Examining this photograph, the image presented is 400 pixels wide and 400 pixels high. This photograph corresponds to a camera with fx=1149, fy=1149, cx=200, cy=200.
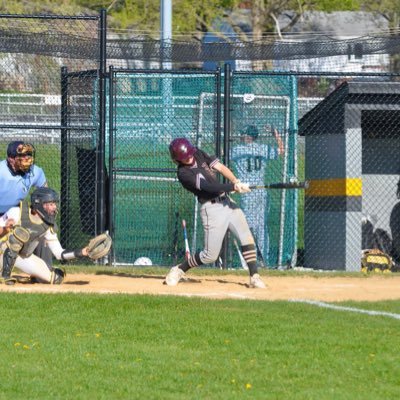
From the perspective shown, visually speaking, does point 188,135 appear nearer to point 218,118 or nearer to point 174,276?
point 218,118

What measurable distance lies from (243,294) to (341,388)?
14.3 feet

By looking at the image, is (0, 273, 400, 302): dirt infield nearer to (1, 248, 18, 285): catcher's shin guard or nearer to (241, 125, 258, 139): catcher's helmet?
(1, 248, 18, 285): catcher's shin guard

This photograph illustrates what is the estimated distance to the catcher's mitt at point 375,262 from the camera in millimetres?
14429

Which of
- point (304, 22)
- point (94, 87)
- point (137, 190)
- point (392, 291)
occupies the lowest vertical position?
point (392, 291)

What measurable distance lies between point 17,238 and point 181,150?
1863mm

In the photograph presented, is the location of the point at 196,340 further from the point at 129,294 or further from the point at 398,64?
the point at 398,64

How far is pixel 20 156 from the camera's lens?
1200 cm

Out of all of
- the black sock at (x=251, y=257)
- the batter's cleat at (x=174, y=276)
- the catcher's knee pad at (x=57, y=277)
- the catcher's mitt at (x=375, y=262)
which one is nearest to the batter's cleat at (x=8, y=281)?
the catcher's knee pad at (x=57, y=277)

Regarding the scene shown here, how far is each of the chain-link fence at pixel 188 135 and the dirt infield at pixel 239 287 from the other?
1.29 m

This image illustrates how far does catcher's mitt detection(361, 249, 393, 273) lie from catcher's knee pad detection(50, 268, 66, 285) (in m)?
4.21

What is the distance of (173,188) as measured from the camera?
48.5ft

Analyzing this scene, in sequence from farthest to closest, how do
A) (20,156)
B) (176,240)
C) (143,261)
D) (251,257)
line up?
(176,240) → (143,261) → (20,156) → (251,257)

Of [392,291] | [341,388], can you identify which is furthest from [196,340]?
[392,291]

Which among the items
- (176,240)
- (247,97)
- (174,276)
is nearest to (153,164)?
(176,240)
